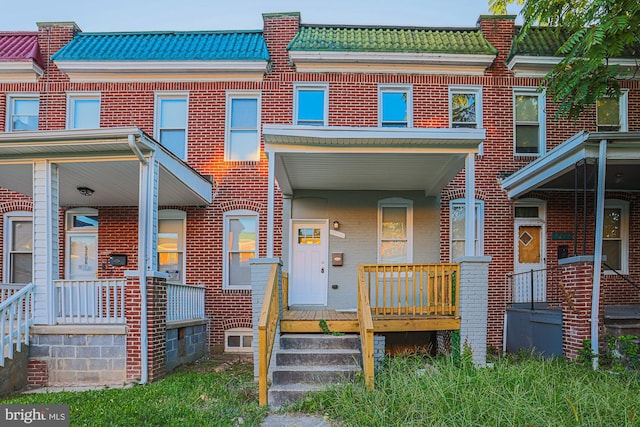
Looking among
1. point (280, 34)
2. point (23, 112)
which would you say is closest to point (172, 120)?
point (280, 34)

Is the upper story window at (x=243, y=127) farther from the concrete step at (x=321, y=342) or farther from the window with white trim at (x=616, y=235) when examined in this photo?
the window with white trim at (x=616, y=235)

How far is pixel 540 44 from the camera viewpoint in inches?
447

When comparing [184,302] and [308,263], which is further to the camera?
[308,263]

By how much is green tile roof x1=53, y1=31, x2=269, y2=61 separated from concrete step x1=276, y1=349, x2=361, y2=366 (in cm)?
665

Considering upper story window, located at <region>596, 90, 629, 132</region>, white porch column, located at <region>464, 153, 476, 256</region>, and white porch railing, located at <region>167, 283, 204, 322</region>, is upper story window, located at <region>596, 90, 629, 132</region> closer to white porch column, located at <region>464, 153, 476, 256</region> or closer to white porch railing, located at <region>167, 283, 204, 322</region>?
white porch column, located at <region>464, 153, 476, 256</region>

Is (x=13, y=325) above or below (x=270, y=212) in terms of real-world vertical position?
below

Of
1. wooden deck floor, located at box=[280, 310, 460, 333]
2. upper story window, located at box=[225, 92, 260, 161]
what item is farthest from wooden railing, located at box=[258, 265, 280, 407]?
upper story window, located at box=[225, 92, 260, 161]

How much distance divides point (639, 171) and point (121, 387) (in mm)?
9490

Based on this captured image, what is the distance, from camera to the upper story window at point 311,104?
445 inches

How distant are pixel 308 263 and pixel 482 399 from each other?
607 cm

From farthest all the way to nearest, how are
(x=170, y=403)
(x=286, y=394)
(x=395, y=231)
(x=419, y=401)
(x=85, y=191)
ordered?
(x=395, y=231) < (x=85, y=191) < (x=286, y=394) < (x=170, y=403) < (x=419, y=401)

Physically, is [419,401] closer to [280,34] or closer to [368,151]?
[368,151]

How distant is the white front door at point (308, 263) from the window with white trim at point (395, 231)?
1.22 m

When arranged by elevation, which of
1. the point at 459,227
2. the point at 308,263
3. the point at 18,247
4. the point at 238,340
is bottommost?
the point at 238,340
